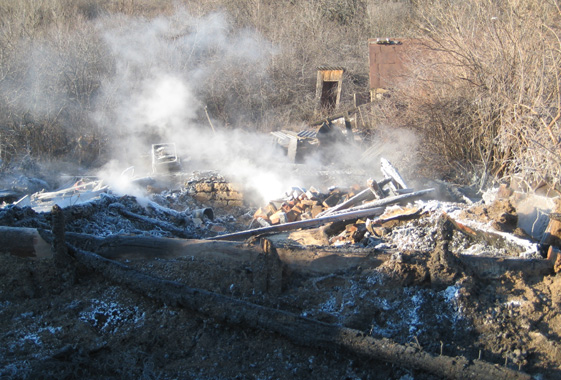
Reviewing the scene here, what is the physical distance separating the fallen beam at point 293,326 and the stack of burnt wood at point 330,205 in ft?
8.08

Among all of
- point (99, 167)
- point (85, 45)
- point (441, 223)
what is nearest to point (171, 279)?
point (441, 223)

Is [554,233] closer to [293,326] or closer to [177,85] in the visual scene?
[293,326]

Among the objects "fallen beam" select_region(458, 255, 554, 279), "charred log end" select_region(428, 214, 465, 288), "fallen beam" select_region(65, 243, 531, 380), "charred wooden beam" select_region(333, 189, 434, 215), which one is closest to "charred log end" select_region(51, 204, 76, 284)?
"fallen beam" select_region(65, 243, 531, 380)

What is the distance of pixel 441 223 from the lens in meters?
4.18

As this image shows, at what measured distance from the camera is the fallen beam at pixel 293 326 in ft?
9.16

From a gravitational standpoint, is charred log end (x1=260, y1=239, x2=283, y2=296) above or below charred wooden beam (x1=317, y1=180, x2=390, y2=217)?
above

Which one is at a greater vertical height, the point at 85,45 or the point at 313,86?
the point at 85,45

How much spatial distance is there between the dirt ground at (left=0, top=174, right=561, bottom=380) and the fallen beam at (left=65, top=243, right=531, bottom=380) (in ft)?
0.26

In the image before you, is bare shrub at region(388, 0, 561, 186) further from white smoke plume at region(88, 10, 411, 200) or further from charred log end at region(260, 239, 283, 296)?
charred log end at region(260, 239, 283, 296)

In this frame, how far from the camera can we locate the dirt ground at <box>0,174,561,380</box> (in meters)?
3.09

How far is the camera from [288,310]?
142 inches

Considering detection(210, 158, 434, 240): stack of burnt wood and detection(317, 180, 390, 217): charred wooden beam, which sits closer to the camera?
detection(210, 158, 434, 240): stack of burnt wood

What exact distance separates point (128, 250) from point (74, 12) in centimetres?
1818

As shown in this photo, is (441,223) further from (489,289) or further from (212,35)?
(212,35)
